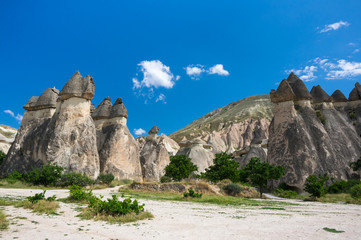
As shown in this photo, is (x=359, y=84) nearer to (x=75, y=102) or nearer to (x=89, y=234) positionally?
(x=75, y=102)

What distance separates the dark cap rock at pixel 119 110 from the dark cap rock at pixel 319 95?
21.7 meters

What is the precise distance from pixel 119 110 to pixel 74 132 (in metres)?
6.65

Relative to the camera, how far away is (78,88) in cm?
2214

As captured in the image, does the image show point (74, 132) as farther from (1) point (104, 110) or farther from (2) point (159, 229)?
(2) point (159, 229)

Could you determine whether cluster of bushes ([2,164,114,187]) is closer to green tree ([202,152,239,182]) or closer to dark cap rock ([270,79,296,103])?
green tree ([202,152,239,182])

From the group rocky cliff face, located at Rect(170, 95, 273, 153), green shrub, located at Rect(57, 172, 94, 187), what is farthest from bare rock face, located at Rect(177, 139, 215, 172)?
rocky cliff face, located at Rect(170, 95, 273, 153)

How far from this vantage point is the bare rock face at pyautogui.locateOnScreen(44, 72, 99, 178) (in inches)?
767

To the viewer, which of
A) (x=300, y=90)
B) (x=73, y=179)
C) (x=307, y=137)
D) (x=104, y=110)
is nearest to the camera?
(x=73, y=179)

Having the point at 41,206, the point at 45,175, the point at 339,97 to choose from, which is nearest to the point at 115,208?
the point at 41,206

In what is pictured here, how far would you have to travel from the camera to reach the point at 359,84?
102 feet

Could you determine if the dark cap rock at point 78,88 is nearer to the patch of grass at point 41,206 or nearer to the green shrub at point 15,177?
the green shrub at point 15,177

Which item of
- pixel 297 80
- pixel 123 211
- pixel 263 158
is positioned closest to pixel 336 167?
pixel 297 80

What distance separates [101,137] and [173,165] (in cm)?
814

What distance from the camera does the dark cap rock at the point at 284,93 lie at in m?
24.5
